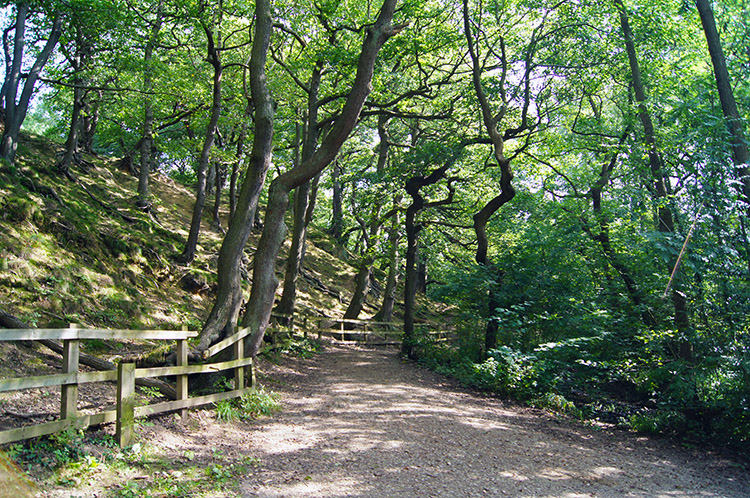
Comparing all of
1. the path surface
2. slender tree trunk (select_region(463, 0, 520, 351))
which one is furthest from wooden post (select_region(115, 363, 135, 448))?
slender tree trunk (select_region(463, 0, 520, 351))

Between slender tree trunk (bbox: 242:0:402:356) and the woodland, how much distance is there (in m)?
0.04

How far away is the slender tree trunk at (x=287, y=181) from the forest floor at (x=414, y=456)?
170 cm

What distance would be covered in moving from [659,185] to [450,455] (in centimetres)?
808

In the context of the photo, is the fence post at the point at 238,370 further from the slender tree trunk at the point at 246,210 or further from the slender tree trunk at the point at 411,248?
the slender tree trunk at the point at 411,248

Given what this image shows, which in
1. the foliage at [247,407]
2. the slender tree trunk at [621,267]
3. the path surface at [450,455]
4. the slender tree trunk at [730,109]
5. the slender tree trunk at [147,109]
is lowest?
the path surface at [450,455]

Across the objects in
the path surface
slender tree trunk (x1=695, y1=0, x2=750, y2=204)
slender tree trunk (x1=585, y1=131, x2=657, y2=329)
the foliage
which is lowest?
the path surface

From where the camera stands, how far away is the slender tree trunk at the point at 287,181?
28.6 ft

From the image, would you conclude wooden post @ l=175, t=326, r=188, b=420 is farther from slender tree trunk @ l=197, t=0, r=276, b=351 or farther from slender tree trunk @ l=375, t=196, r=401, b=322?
slender tree trunk @ l=375, t=196, r=401, b=322

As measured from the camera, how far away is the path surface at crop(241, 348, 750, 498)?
5.20 metres

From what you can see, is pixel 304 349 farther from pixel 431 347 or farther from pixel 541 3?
pixel 541 3

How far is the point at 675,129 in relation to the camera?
29.6ft

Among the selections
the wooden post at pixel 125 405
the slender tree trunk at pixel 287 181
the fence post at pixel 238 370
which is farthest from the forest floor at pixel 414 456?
the slender tree trunk at pixel 287 181

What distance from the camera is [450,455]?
20.6 ft

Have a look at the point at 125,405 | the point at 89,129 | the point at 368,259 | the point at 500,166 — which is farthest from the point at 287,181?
the point at 89,129
